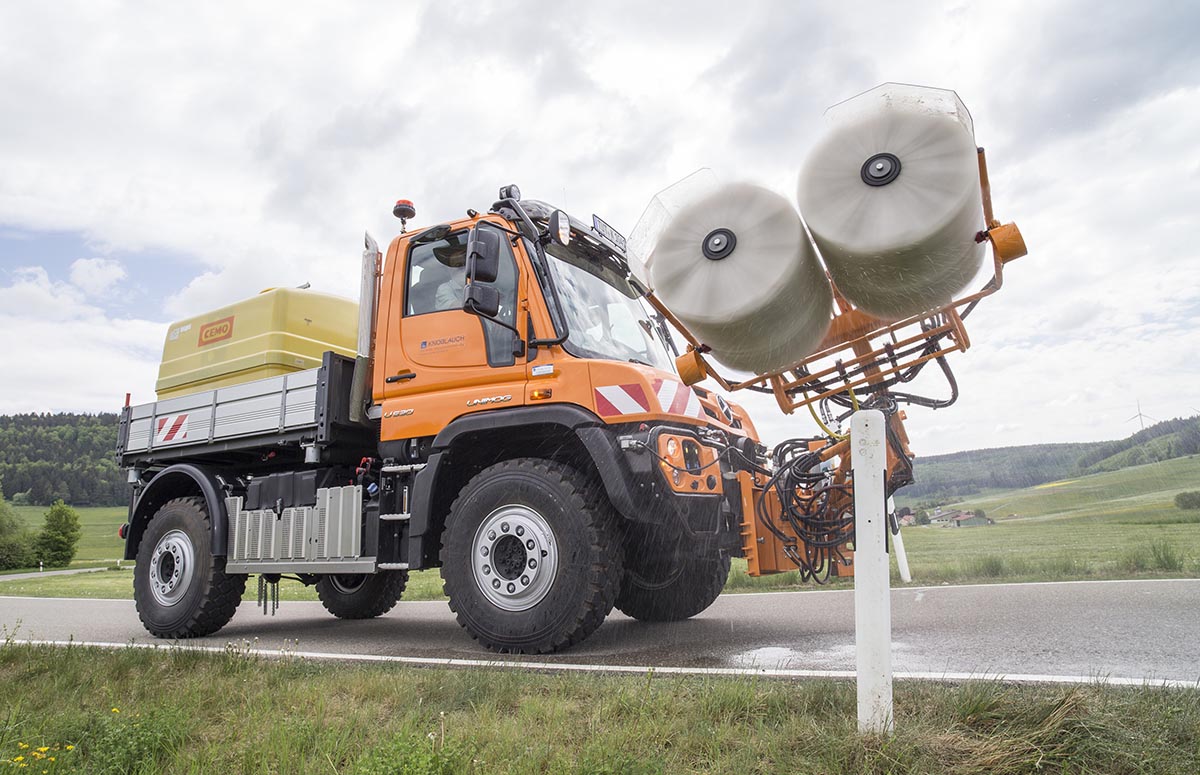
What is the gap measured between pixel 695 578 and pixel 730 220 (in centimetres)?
437

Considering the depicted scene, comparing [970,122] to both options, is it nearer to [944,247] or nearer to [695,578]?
[944,247]

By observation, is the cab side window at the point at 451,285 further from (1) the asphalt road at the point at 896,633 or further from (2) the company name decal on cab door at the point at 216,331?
(2) the company name decal on cab door at the point at 216,331

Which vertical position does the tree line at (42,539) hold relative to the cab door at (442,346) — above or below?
above

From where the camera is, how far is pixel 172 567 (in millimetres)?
7512


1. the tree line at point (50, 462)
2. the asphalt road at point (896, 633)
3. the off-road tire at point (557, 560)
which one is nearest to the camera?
the asphalt road at point (896, 633)

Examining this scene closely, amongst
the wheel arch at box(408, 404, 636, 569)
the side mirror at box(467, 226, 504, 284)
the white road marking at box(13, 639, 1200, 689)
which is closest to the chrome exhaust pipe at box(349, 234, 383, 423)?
the wheel arch at box(408, 404, 636, 569)

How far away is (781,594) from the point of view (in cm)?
899

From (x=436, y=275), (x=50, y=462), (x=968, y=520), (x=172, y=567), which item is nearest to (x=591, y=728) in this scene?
(x=436, y=275)

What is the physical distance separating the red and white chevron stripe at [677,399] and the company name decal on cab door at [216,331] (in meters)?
4.58

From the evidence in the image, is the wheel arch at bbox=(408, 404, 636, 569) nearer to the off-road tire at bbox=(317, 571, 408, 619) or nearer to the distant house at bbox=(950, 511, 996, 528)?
the off-road tire at bbox=(317, 571, 408, 619)

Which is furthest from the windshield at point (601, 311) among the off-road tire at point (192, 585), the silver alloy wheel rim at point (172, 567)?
the silver alloy wheel rim at point (172, 567)

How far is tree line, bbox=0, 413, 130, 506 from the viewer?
81.2m

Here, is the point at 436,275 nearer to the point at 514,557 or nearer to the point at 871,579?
the point at 514,557

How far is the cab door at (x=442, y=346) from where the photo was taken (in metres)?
5.51
